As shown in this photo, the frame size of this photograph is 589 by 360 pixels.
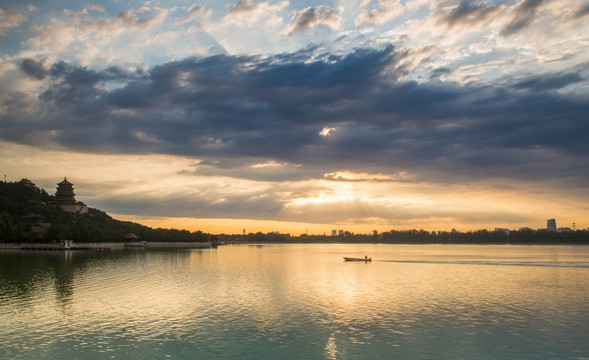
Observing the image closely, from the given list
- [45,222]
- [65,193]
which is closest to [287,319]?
[45,222]

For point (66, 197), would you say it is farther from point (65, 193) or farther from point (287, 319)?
point (287, 319)

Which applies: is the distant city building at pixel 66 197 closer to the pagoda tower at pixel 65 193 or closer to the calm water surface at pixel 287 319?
the pagoda tower at pixel 65 193

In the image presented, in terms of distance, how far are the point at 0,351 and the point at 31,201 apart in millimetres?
159929

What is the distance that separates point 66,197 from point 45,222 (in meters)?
39.2

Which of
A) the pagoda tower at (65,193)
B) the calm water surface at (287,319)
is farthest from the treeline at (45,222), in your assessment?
the calm water surface at (287,319)

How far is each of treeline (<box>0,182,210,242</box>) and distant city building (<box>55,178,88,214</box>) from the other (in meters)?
4.15

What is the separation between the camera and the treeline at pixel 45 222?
127 m

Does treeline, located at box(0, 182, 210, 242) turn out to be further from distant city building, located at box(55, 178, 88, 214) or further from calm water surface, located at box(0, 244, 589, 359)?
calm water surface, located at box(0, 244, 589, 359)

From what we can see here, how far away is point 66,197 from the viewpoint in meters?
185

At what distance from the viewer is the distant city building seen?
183125 millimetres

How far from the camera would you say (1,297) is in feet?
126

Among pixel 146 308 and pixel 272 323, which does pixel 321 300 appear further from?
pixel 146 308

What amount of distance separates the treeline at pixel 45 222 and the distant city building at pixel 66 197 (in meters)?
4.15

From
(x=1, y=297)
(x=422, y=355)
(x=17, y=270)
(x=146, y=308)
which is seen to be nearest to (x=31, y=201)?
(x=17, y=270)
